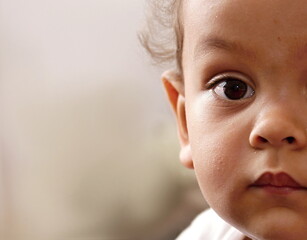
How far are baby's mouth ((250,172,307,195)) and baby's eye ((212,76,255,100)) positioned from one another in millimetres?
99

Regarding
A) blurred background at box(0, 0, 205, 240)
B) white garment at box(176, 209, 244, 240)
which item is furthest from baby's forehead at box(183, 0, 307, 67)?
blurred background at box(0, 0, 205, 240)

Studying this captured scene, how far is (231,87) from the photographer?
28.4 inches

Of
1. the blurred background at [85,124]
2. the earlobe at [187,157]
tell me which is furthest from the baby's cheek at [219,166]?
the blurred background at [85,124]

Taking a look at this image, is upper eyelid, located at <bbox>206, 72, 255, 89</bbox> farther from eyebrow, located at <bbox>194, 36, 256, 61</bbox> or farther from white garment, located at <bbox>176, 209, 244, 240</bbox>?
white garment, located at <bbox>176, 209, 244, 240</bbox>

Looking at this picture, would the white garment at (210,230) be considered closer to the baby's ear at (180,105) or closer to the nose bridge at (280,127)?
the baby's ear at (180,105)

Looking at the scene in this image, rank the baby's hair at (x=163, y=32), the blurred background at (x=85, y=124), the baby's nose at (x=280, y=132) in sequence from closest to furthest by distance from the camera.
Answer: the baby's nose at (x=280, y=132)
the baby's hair at (x=163, y=32)
the blurred background at (x=85, y=124)

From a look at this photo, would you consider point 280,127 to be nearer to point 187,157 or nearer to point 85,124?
point 187,157

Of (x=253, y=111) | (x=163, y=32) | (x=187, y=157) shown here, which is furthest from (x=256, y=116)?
(x=163, y=32)

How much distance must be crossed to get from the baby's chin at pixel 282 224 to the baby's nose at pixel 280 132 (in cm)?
7

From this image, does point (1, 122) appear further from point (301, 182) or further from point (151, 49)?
point (301, 182)

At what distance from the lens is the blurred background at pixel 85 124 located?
1490 millimetres

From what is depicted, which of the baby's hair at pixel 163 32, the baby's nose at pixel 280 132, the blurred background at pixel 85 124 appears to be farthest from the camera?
the blurred background at pixel 85 124

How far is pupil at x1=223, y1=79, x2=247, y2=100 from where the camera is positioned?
699 mm

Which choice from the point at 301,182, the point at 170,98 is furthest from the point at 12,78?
the point at 301,182
